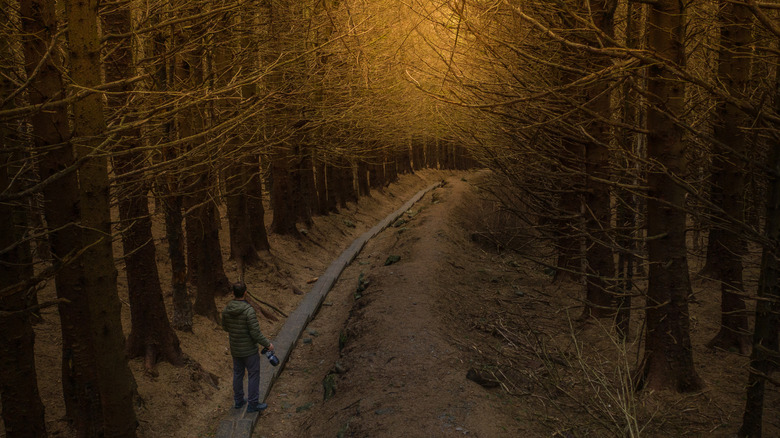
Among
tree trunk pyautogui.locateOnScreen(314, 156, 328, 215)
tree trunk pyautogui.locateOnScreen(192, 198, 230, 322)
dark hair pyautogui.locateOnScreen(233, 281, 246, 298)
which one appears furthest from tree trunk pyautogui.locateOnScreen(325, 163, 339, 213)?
dark hair pyautogui.locateOnScreen(233, 281, 246, 298)

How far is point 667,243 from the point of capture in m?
6.20

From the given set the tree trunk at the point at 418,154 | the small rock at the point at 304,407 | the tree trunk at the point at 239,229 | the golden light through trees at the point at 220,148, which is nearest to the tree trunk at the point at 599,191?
the golden light through trees at the point at 220,148

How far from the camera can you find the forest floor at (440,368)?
5777 millimetres

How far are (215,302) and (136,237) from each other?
3713 millimetres

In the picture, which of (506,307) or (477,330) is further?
(506,307)

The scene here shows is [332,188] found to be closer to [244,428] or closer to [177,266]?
[177,266]

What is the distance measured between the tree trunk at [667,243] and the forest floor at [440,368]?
0.35 metres

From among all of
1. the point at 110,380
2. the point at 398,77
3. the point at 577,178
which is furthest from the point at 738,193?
the point at 398,77

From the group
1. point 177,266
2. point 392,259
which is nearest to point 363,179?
point 392,259

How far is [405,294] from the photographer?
1088 cm

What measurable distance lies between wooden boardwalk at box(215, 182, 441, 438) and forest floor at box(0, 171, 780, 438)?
195mm

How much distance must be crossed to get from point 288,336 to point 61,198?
5904mm

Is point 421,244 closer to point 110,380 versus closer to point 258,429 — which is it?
point 258,429

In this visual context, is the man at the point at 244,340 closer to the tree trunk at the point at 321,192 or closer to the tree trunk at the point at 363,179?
the tree trunk at the point at 321,192
